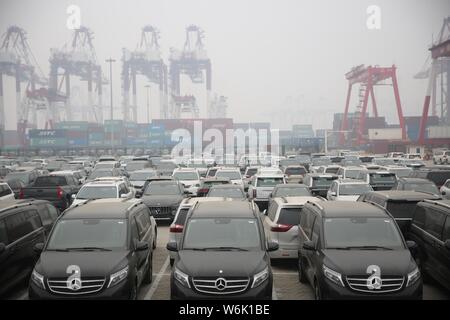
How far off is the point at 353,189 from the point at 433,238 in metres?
8.60

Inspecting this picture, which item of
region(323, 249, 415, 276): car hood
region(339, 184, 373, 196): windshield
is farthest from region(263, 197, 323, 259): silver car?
region(339, 184, 373, 196): windshield

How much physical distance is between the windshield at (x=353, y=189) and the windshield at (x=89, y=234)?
10361 mm

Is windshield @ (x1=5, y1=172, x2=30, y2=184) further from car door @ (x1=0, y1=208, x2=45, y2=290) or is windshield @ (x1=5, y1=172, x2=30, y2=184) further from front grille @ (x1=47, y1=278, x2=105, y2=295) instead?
front grille @ (x1=47, y1=278, x2=105, y2=295)

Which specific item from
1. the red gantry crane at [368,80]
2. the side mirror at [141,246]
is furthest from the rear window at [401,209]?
the red gantry crane at [368,80]

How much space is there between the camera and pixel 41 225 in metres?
11.0

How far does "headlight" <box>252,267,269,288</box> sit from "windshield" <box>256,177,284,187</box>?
44.9 feet

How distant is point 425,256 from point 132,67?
418ft

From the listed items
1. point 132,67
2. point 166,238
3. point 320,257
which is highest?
point 132,67

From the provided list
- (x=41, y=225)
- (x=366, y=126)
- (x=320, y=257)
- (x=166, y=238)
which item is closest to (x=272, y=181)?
(x=166, y=238)

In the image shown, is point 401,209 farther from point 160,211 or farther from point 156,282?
point 160,211

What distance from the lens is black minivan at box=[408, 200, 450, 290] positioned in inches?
350

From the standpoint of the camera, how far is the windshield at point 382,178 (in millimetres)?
21641
